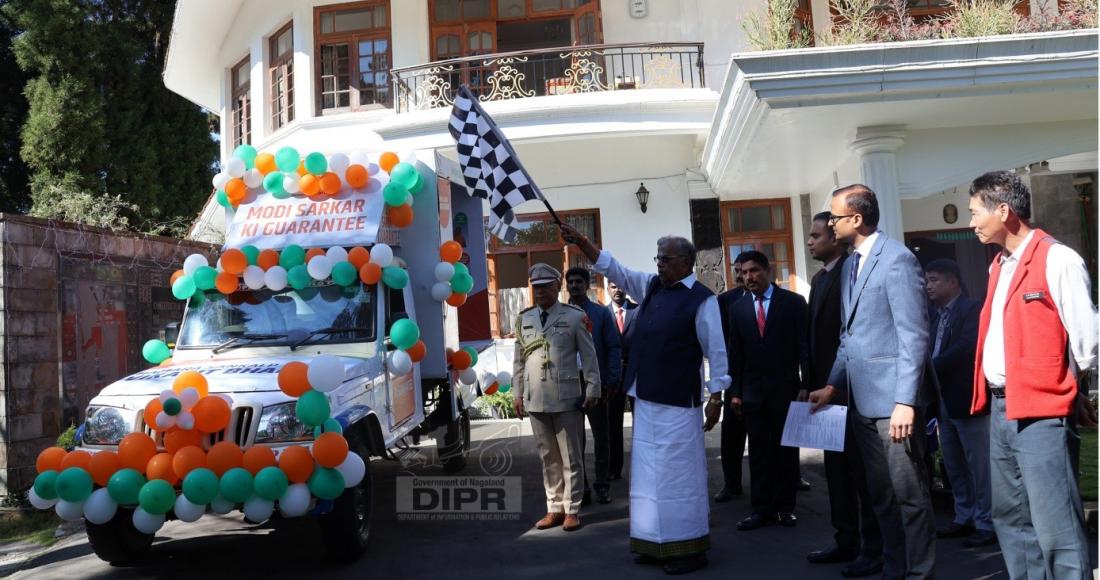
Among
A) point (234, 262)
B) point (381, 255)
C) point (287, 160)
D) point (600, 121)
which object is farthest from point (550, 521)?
point (600, 121)

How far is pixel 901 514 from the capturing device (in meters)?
4.30

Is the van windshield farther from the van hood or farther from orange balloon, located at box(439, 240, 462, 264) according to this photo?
orange balloon, located at box(439, 240, 462, 264)

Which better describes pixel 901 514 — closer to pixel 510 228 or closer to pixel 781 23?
pixel 510 228

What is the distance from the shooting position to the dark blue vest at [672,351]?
200 inches

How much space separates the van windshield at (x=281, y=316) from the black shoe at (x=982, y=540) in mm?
4270

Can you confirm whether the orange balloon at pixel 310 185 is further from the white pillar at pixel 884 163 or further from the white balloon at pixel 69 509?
the white pillar at pixel 884 163

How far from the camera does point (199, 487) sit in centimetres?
459

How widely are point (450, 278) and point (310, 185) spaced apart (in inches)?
54.9

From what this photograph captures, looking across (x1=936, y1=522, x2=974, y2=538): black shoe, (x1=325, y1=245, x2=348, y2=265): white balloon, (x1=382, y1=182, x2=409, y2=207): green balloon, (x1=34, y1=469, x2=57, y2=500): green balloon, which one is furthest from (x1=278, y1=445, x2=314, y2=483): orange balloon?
(x1=936, y1=522, x2=974, y2=538): black shoe

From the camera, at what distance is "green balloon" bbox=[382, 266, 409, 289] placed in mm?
6371

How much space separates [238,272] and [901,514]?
4768 mm

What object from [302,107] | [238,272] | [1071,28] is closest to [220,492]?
[238,272]

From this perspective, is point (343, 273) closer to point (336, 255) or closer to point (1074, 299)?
point (336, 255)

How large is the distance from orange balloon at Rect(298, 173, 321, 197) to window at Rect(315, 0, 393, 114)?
315 inches
